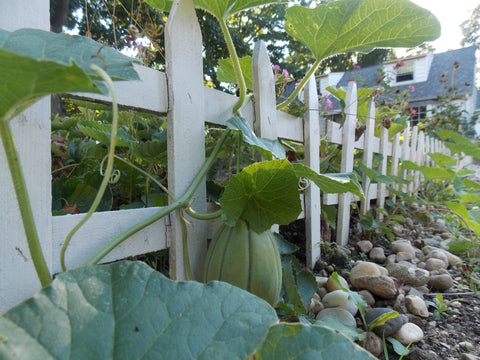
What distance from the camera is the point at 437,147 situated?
16.7 feet

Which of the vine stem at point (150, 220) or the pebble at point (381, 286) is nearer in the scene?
the vine stem at point (150, 220)

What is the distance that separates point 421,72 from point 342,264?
49.4ft

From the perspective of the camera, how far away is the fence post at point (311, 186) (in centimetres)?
144

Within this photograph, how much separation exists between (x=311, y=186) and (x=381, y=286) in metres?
0.49

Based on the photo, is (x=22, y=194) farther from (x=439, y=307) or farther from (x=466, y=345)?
(x=439, y=307)

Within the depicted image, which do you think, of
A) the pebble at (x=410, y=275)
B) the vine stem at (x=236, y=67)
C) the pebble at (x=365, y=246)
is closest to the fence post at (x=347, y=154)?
the pebble at (x=365, y=246)

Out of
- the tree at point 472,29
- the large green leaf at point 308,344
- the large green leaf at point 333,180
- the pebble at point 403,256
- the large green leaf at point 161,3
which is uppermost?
the tree at point 472,29

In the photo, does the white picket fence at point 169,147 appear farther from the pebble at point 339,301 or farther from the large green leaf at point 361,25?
the pebble at point 339,301

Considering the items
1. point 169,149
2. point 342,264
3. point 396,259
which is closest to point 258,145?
point 169,149

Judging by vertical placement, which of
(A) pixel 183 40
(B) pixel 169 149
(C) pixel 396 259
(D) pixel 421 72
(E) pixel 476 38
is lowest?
(C) pixel 396 259

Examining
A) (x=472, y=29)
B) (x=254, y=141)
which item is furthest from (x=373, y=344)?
(x=472, y=29)

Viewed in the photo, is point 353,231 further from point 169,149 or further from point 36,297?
point 36,297

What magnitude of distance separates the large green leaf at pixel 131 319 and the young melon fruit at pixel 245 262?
0.37m

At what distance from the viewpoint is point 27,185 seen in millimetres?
542
